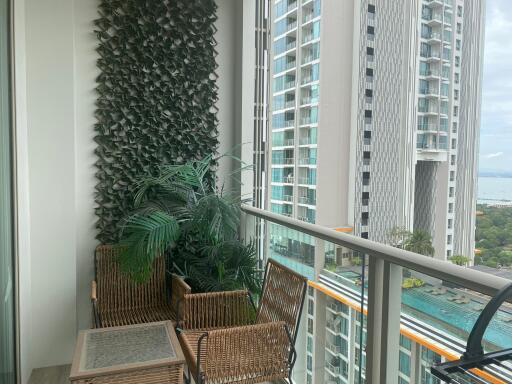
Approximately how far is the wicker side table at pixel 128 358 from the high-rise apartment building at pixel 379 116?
51.9 inches

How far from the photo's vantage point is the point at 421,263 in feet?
5.15

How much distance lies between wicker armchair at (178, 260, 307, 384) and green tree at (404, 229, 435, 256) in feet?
1.84

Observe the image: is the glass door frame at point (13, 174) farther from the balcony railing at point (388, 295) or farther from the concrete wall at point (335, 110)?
the concrete wall at point (335, 110)

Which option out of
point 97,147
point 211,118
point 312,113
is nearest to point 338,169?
point 312,113

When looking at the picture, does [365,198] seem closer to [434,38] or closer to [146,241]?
[434,38]

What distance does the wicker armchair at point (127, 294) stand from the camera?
332 centimetres

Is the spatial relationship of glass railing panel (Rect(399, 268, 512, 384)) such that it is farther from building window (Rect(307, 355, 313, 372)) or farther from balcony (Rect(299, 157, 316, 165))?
balcony (Rect(299, 157, 316, 165))

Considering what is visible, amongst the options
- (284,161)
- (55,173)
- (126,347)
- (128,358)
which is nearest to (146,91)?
(55,173)

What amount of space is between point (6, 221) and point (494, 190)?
2.52 meters

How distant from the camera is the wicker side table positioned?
199 centimetres

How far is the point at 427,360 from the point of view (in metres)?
1.62

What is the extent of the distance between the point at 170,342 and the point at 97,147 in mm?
1802

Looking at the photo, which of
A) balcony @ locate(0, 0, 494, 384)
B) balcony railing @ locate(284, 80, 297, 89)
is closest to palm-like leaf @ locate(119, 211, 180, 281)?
balcony @ locate(0, 0, 494, 384)

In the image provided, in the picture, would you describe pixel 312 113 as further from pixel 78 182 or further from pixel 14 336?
pixel 14 336
